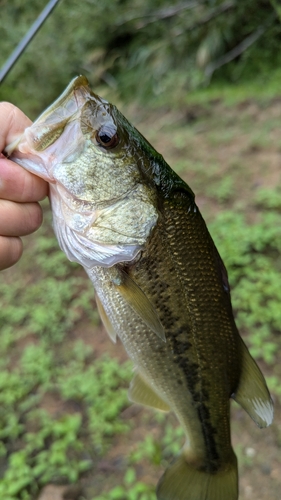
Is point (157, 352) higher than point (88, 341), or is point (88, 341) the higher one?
point (157, 352)

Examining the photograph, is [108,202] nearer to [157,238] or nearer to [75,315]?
[157,238]

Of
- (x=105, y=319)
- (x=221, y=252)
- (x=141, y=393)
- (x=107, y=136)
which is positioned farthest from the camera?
(x=221, y=252)

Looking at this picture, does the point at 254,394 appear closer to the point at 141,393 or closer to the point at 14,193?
the point at 141,393

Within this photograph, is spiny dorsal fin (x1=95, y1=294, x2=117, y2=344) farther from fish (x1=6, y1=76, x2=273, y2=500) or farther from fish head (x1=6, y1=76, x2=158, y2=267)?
fish head (x1=6, y1=76, x2=158, y2=267)

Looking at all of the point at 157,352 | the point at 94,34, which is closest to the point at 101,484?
the point at 157,352

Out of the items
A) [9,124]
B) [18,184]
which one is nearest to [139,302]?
[18,184]
